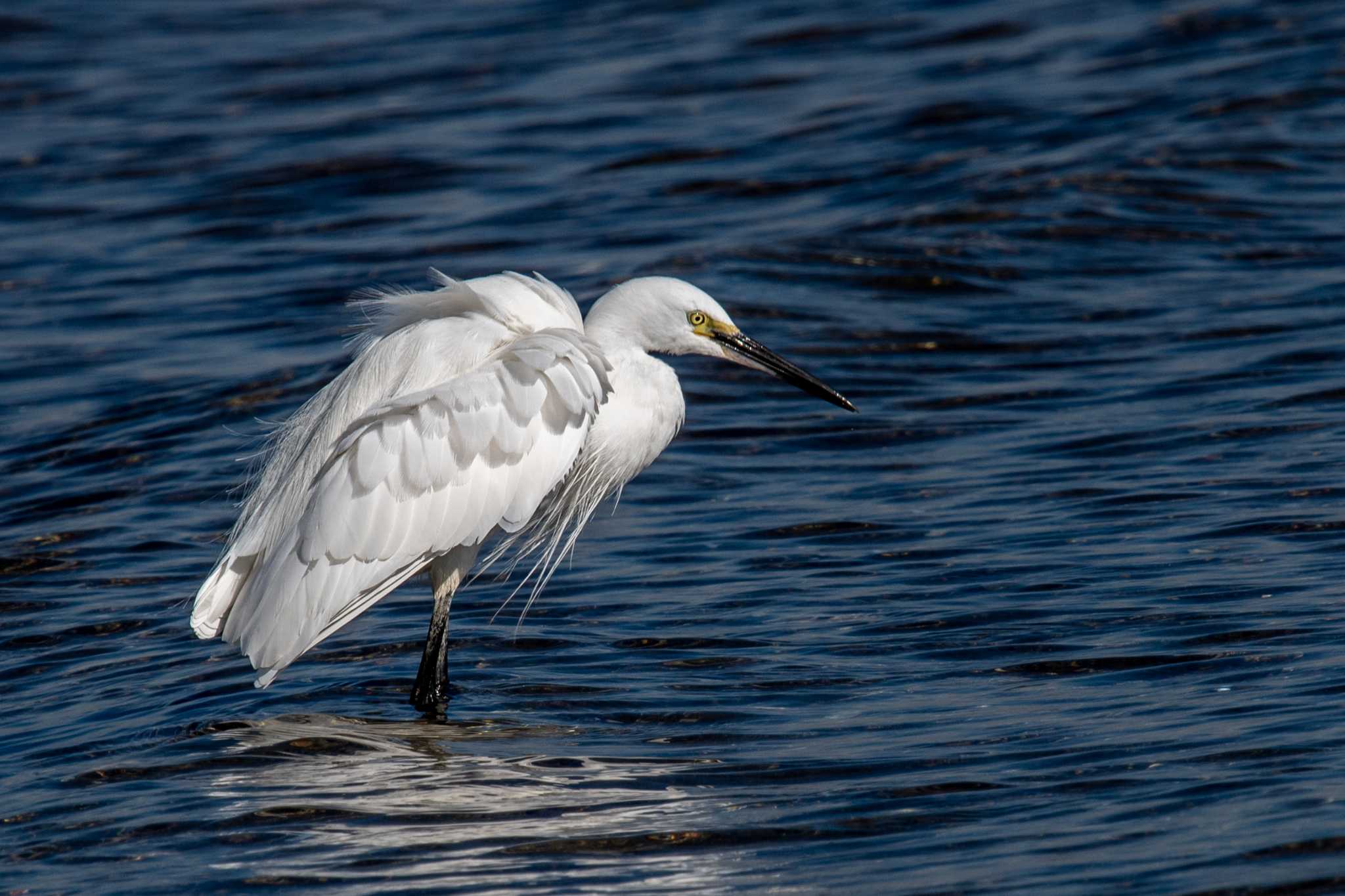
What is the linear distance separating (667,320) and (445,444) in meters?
0.81

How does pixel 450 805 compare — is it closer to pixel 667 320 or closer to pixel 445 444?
pixel 445 444

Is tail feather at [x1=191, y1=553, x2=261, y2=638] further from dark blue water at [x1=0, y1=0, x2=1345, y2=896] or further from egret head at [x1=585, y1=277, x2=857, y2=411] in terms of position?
egret head at [x1=585, y1=277, x2=857, y2=411]

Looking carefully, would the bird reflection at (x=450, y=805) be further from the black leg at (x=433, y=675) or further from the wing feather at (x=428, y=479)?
the wing feather at (x=428, y=479)

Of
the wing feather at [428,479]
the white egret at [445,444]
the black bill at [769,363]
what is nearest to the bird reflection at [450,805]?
the white egret at [445,444]

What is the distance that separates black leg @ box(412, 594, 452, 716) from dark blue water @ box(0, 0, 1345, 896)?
8cm

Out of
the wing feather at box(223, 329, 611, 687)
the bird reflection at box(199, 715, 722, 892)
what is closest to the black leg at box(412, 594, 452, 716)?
the bird reflection at box(199, 715, 722, 892)

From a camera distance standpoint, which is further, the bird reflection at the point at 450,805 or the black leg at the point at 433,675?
the black leg at the point at 433,675

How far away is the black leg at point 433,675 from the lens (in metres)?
5.62

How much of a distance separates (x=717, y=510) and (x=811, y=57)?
8523mm

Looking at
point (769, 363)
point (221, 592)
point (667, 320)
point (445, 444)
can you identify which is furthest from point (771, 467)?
point (221, 592)

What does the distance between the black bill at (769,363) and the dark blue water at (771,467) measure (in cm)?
67

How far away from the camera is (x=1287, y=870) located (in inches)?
152

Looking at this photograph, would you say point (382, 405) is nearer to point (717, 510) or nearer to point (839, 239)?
point (717, 510)

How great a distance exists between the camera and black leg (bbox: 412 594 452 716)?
5.62 meters
